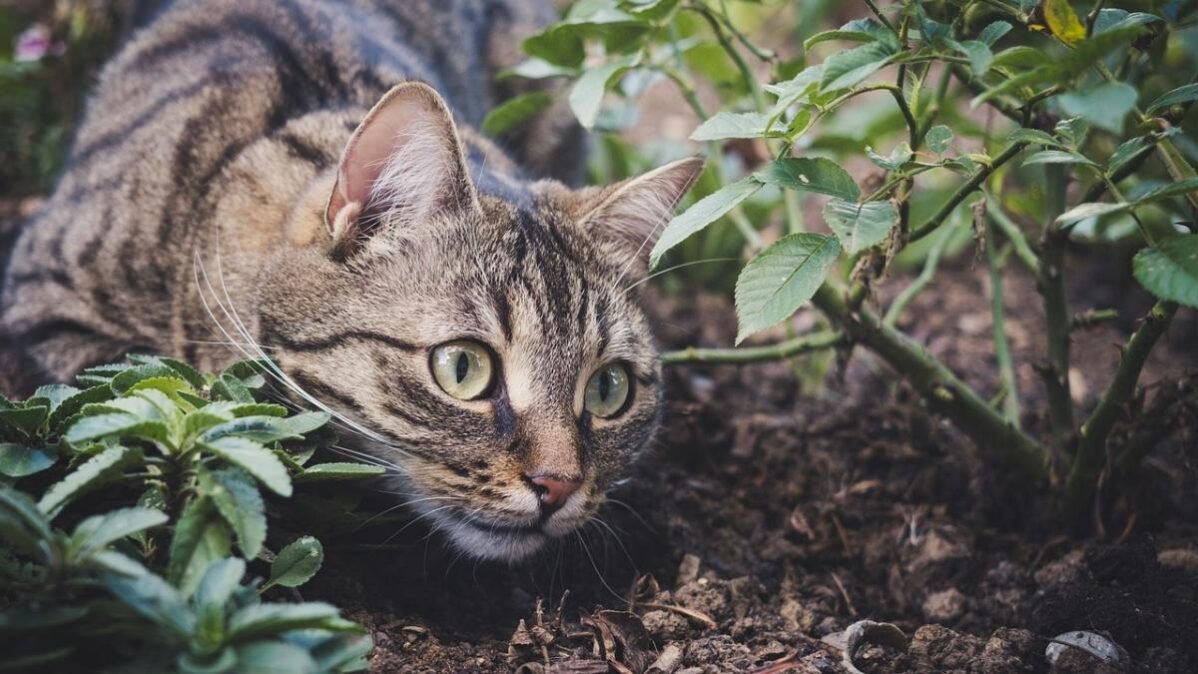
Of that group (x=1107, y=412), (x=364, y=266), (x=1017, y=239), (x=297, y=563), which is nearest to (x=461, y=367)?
(x=364, y=266)

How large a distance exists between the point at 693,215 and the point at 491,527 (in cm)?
83

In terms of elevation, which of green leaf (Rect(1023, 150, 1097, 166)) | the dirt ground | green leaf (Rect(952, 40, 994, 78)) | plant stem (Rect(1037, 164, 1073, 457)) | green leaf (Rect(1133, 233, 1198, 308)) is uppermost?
green leaf (Rect(952, 40, 994, 78))

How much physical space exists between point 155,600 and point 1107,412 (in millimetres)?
2085

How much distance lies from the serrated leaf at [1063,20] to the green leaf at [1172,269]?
415 millimetres

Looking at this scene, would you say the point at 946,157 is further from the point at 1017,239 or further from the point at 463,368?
the point at 463,368

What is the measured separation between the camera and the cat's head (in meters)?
2.27

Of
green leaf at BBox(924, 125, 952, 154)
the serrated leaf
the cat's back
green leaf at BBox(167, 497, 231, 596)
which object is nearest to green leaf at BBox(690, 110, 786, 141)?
green leaf at BBox(924, 125, 952, 154)

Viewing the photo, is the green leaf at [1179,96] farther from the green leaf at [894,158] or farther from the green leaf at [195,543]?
the green leaf at [195,543]

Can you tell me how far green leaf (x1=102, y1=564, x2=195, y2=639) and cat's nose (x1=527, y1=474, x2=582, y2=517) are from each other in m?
0.80

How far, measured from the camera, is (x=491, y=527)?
2.28 m

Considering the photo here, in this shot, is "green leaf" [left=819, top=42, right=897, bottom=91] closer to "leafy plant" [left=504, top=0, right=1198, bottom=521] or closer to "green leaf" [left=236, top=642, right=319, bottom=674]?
"leafy plant" [left=504, top=0, right=1198, bottom=521]

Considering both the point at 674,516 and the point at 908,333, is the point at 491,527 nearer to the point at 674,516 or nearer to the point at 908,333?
the point at 674,516

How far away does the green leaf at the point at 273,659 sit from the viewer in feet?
5.01

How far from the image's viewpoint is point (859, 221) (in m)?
1.88
